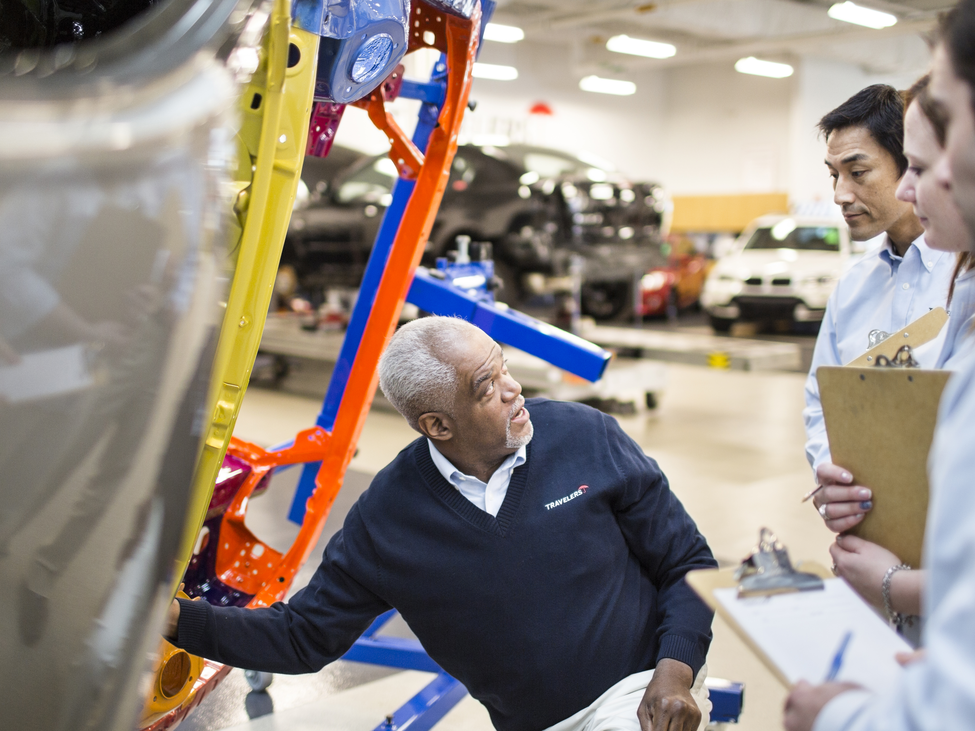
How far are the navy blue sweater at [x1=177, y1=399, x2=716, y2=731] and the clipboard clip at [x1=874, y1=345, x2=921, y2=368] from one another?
0.58m

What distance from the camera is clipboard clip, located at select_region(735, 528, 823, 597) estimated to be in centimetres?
100

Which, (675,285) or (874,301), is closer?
(874,301)

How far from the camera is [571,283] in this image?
809cm

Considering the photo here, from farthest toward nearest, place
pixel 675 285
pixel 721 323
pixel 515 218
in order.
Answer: pixel 675 285 → pixel 721 323 → pixel 515 218

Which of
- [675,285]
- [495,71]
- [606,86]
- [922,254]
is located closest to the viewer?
[922,254]

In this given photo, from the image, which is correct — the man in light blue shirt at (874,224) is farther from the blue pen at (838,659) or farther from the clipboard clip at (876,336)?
the blue pen at (838,659)

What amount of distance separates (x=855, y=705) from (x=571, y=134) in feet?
58.2

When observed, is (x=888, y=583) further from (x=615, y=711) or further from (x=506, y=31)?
(x=506, y=31)

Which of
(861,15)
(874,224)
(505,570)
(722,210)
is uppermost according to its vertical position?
(861,15)

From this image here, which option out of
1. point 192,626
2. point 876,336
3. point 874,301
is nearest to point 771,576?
point 192,626

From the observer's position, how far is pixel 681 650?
1580 mm

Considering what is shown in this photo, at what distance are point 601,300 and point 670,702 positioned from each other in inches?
353

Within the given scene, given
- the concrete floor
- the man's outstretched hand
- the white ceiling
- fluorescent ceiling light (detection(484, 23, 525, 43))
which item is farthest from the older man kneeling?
fluorescent ceiling light (detection(484, 23, 525, 43))

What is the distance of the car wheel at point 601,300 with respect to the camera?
10.2 meters
